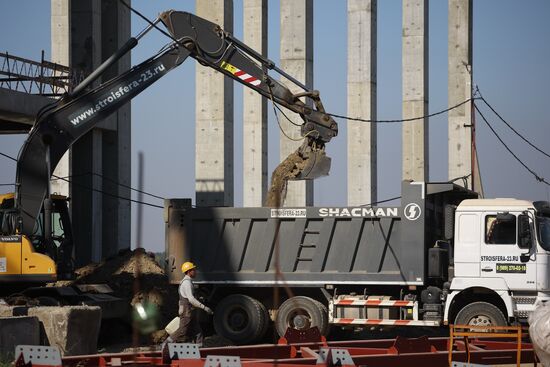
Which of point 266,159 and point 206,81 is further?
point 266,159

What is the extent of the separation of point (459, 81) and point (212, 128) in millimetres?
10908

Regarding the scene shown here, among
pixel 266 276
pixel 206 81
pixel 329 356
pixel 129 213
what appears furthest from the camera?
pixel 129 213

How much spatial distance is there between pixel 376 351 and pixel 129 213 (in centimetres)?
1588

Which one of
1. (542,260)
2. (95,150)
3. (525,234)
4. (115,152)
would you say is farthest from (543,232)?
(115,152)

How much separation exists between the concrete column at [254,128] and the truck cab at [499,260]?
8.10 meters

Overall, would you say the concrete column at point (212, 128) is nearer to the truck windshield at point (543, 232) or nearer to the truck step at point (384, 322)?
the truck step at point (384, 322)

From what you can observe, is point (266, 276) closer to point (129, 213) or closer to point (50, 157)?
point (50, 157)

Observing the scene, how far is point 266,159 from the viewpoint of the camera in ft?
85.1

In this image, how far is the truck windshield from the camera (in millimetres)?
17609

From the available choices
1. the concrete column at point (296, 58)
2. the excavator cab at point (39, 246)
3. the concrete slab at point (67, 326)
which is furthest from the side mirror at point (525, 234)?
the concrete column at point (296, 58)

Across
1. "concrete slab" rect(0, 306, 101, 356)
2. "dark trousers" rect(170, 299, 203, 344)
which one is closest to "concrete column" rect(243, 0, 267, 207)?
"concrete slab" rect(0, 306, 101, 356)

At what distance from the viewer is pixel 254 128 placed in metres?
25.8

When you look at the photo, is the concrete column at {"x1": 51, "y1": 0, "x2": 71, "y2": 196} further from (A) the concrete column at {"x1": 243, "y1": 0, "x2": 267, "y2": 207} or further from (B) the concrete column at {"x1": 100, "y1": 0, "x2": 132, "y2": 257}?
(A) the concrete column at {"x1": 243, "y1": 0, "x2": 267, "y2": 207}

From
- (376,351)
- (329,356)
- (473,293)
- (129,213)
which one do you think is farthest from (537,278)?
(129,213)
